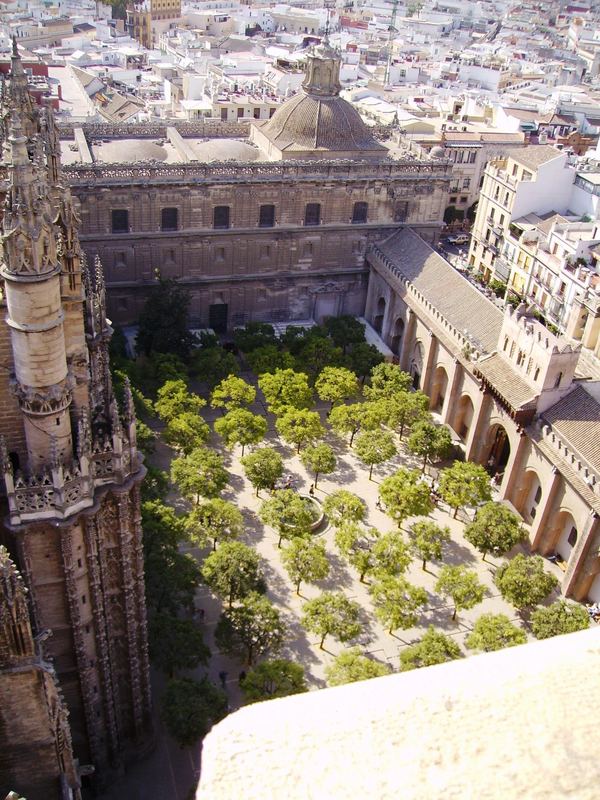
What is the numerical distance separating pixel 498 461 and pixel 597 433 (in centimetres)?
1007

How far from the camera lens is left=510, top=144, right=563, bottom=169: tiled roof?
83.0m

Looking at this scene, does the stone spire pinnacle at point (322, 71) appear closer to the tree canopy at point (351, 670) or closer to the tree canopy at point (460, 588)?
the tree canopy at point (460, 588)

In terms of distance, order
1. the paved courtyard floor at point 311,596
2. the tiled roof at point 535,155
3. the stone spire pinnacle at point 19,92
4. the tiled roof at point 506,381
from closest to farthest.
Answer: the stone spire pinnacle at point 19,92 → the paved courtyard floor at point 311,596 → the tiled roof at point 506,381 → the tiled roof at point 535,155

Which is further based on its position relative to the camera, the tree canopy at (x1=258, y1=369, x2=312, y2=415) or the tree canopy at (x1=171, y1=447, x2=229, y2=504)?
the tree canopy at (x1=258, y1=369, x2=312, y2=415)

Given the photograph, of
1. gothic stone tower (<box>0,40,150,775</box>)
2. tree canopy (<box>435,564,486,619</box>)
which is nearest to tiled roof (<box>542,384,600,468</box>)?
tree canopy (<box>435,564,486,619</box>)

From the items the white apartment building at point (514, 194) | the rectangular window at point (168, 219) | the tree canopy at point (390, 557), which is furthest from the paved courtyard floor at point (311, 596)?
the white apartment building at point (514, 194)

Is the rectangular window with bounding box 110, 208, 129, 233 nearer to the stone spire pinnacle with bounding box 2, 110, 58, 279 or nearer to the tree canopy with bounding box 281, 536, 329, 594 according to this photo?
the tree canopy with bounding box 281, 536, 329, 594

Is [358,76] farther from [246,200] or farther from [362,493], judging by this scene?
[362,493]

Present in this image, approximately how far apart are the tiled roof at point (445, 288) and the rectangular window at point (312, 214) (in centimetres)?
627

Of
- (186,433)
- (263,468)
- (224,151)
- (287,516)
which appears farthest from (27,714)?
(224,151)

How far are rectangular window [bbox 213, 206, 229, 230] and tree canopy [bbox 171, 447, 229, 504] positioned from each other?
25.1 meters

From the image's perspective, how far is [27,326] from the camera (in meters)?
20.8

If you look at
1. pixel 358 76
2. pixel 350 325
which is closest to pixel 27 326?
pixel 350 325

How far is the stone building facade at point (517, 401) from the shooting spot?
43875 mm
